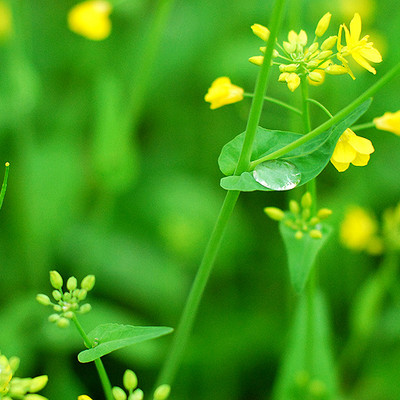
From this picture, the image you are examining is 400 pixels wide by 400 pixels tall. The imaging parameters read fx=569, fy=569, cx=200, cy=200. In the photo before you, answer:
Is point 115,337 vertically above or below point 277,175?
below

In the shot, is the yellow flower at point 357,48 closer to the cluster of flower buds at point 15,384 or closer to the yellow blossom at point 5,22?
the cluster of flower buds at point 15,384

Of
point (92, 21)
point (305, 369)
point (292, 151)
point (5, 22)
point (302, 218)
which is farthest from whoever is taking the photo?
point (5, 22)

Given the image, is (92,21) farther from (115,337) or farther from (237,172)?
(115,337)

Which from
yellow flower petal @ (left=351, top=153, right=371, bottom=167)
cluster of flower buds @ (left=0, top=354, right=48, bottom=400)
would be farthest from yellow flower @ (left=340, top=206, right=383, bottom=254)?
cluster of flower buds @ (left=0, top=354, right=48, bottom=400)

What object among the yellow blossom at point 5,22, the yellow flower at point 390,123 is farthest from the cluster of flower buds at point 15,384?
the yellow blossom at point 5,22

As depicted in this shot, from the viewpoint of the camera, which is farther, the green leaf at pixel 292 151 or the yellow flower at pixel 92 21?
the yellow flower at pixel 92 21

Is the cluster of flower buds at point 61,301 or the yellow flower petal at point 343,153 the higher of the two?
the yellow flower petal at point 343,153

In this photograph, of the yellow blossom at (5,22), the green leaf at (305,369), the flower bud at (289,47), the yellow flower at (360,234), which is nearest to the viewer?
the flower bud at (289,47)

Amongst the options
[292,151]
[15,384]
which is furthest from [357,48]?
[15,384]
